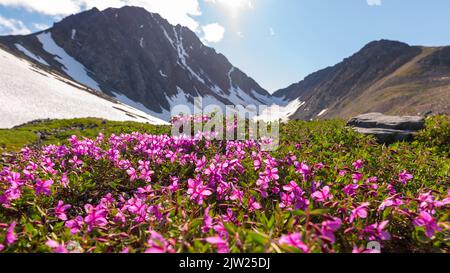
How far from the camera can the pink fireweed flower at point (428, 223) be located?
297cm

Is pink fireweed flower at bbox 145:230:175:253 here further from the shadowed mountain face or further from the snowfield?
the shadowed mountain face

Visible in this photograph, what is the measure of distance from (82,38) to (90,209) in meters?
169

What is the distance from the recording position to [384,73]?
479 feet

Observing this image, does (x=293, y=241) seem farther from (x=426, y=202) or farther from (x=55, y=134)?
(x=55, y=134)

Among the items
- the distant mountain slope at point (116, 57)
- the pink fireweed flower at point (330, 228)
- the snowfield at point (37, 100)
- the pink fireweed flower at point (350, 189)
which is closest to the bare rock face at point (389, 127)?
the pink fireweed flower at point (350, 189)

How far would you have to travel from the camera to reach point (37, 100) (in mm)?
56625

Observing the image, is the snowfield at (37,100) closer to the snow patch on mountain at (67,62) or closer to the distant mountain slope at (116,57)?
the distant mountain slope at (116,57)

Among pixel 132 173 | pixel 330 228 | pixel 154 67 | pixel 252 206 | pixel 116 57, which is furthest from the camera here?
pixel 154 67

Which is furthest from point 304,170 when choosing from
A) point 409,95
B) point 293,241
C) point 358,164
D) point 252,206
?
point 409,95

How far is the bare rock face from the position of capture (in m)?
12.6

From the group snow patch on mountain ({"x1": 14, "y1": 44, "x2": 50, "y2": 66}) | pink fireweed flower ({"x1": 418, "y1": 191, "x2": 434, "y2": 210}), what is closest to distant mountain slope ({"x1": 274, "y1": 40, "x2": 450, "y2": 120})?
pink fireweed flower ({"x1": 418, "y1": 191, "x2": 434, "y2": 210})

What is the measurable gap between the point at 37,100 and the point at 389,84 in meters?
115

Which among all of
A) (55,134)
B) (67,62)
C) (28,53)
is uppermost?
(67,62)

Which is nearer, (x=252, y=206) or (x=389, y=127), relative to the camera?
(x=252, y=206)
